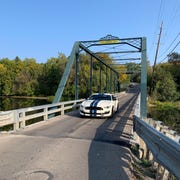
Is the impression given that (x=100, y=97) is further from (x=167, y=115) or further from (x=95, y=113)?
(x=167, y=115)

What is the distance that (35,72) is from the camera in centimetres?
9675

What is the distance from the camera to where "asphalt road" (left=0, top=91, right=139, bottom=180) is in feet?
18.3

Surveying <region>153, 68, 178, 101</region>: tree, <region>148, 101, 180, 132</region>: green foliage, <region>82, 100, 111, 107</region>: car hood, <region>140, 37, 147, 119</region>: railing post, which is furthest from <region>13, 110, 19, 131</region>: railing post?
<region>153, 68, 178, 101</region>: tree

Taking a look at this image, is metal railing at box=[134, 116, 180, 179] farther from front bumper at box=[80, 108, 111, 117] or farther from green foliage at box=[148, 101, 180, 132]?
green foliage at box=[148, 101, 180, 132]

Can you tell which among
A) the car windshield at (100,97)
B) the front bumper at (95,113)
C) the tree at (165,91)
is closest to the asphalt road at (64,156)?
the front bumper at (95,113)

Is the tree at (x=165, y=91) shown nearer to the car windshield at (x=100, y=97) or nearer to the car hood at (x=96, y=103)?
the car windshield at (x=100, y=97)

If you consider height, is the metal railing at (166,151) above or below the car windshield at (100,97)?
below

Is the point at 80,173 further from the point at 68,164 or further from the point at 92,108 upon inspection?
the point at 92,108

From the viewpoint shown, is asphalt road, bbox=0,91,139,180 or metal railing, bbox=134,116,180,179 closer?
metal railing, bbox=134,116,180,179

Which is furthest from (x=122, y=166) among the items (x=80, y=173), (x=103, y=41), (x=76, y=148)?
(x=103, y=41)

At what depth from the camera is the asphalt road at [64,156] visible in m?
5.57

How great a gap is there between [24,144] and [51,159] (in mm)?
2138

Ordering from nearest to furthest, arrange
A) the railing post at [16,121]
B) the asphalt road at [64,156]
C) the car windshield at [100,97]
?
the asphalt road at [64,156], the railing post at [16,121], the car windshield at [100,97]

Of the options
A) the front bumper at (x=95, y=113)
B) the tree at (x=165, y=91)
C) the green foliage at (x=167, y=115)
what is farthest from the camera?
the tree at (x=165, y=91)
